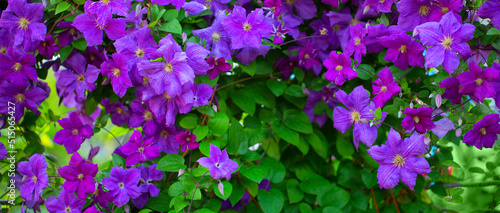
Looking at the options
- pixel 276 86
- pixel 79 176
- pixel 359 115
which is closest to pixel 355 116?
pixel 359 115

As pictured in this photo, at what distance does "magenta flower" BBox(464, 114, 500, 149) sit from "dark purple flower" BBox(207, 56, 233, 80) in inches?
22.6

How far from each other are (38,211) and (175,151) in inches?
19.9

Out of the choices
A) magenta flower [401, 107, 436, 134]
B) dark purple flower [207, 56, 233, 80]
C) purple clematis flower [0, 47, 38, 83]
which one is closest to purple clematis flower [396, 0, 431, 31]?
magenta flower [401, 107, 436, 134]

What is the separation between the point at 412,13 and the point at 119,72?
2.33 ft

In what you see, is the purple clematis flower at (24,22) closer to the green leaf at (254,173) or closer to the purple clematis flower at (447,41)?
the green leaf at (254,173)

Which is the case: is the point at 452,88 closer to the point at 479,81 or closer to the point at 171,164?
the point at 479,81

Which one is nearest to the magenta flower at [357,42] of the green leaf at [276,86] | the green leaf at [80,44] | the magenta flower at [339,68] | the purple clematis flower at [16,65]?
the magenta flower at [339,68]

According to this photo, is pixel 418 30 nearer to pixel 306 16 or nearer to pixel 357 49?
pixel 357 49

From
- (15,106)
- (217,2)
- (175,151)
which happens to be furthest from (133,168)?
(217,2)

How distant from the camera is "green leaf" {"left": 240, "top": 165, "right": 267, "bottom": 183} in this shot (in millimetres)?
1106

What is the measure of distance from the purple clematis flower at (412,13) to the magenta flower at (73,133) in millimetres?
863

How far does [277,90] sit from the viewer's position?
4.29 feet

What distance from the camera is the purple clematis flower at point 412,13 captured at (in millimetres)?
1020

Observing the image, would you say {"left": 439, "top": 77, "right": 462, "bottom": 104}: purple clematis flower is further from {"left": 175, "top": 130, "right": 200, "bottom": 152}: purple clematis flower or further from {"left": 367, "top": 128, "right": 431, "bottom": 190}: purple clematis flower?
{"left": 175, "top": 130, "right": 200, "bottom": 152}: purple clematis flower
